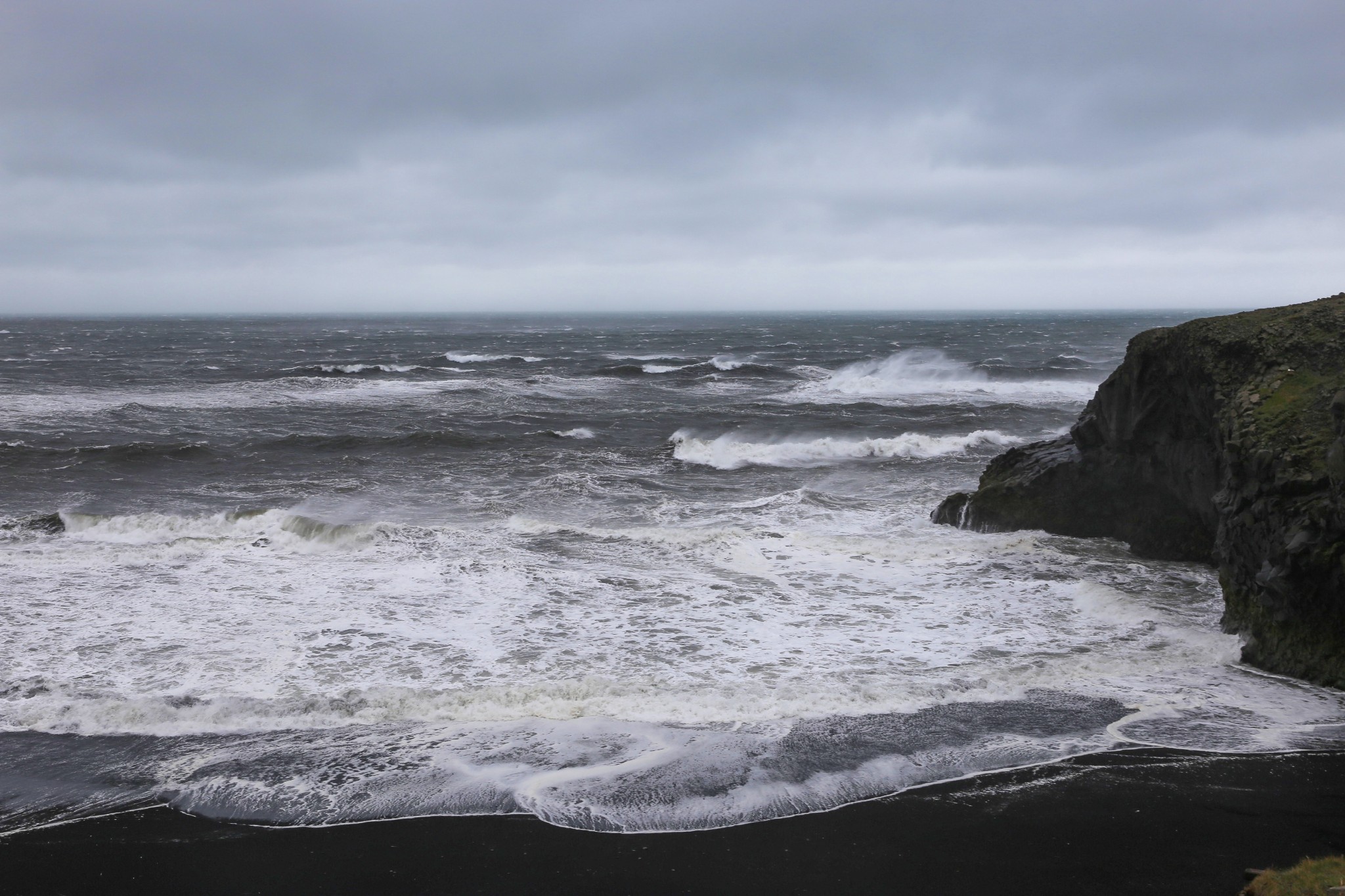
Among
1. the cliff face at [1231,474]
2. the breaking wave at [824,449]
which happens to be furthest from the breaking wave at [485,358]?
the cliff face at [1231,474]

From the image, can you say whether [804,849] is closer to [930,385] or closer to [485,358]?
[930,385]

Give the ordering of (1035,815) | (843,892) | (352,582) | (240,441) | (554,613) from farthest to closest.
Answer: (240,441) → (352,582) → (554,613) → (1035,815) → (843,892)

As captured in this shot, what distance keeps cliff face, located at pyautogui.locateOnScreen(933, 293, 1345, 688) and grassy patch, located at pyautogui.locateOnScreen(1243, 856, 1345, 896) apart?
3.73m

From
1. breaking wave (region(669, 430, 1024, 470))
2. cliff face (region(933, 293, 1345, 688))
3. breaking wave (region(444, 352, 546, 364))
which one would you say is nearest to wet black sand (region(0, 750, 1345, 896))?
cliff face (region(933, 293, 1345, 688))

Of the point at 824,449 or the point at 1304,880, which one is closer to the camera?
the point at 1304,880

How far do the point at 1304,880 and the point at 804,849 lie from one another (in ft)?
9.57

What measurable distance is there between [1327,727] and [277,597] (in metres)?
11.7

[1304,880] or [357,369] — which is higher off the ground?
[357,369]

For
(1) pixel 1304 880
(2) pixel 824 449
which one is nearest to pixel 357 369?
(2) pixel 824 449

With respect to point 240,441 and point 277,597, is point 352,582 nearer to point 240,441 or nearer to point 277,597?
point 277,597

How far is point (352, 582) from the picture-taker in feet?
40.6

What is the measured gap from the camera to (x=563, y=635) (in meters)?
10.2

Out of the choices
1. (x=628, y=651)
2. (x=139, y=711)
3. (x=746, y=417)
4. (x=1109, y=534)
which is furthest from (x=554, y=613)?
(x=746, y=417)

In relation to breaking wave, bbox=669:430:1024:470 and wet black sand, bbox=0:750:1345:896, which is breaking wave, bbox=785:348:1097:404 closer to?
breaking wave, bbox=669:430:1024:470
